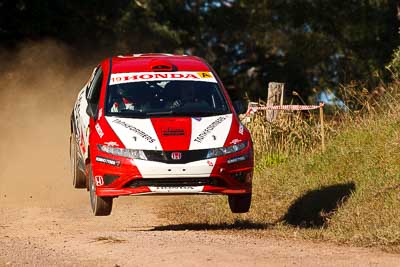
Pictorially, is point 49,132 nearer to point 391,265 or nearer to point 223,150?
point 223,150

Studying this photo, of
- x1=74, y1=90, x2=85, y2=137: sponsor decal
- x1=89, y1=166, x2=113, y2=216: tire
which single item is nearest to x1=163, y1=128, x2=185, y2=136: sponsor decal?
x1=89, y1=166, x2=113, y2=216: tire

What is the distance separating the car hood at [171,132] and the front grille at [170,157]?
0.15 feet

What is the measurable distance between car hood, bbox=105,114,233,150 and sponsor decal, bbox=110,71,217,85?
875 mm

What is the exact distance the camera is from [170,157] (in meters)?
13.6

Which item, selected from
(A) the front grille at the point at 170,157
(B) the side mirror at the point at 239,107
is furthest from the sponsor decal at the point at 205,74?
(A) the front grille at the point at 170,157

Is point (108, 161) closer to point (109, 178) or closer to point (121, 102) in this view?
point (109, 178)

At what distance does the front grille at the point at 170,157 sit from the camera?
44.8 ft

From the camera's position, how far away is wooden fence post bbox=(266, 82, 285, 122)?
20969 mm

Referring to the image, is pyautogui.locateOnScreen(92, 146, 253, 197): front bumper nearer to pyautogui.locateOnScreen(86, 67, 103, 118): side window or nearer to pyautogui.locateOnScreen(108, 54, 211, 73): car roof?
pyautogui.locateOnScreen(86, 67, 103, 118): side window

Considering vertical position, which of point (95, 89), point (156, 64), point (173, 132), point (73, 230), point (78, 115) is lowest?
point (73, 230)

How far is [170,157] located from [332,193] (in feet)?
12.3

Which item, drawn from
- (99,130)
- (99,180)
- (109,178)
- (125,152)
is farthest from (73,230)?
(125,152)

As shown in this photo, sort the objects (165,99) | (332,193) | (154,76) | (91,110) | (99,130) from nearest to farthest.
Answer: (99,130), (91,110), (165,99), (154,76), (332,193)

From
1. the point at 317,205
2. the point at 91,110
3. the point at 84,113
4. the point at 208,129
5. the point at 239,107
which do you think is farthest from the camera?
the point at 317,205
